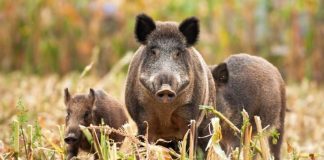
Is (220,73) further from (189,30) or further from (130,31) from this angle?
(130,31)

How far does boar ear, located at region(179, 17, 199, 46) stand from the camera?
720cm

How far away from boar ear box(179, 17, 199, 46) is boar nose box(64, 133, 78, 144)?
133 cm

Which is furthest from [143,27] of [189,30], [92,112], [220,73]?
[220,73]

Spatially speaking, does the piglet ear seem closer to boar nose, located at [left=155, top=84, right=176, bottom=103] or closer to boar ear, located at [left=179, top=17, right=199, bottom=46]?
boar ear, located at [left=179, top=17, right=199, bottom=46]

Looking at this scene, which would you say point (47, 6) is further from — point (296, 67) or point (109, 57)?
point (296, 67)

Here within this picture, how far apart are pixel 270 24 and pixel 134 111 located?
1202 cm

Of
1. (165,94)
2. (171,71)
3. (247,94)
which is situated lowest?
(247,94)

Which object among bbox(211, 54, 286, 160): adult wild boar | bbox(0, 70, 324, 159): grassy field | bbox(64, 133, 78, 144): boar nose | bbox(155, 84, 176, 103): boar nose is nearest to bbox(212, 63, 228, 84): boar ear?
bbox(211, 54, 286, 160): adult wild boar

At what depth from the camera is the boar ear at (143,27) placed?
7.18 metres

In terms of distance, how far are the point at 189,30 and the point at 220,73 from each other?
1.53 metres

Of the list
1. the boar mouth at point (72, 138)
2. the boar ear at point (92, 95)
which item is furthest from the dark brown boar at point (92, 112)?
the boar mouth at point (72, 138)

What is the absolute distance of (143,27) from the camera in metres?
7.20

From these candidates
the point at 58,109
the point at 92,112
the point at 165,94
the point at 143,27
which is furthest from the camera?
the point at 58,109

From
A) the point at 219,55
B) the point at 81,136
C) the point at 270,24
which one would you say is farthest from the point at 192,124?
the point at 270,24
